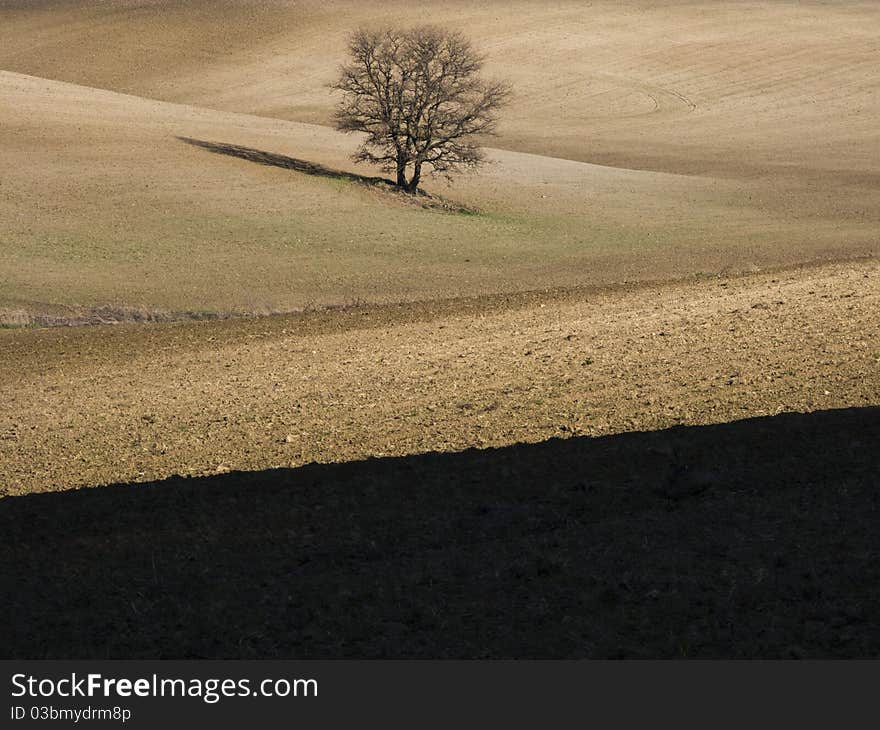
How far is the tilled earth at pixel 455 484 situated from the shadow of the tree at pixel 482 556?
0.08ft

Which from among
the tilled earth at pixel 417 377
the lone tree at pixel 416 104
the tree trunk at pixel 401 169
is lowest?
the tilled earth at pixel 417 377

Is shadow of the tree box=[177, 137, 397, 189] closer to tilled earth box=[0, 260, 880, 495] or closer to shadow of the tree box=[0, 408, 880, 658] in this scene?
tilled earth box=[0, 260, 880, 495]

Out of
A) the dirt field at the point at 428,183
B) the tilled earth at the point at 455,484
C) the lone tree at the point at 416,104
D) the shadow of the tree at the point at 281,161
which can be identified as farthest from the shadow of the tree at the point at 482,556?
the shadow of the tree at the point at 281,161

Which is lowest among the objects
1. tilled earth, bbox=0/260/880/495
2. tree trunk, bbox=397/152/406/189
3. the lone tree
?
tilled earth, bbox=0/260/880/495

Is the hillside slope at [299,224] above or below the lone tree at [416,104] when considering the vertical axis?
below

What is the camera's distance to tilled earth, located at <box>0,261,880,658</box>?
540 cm

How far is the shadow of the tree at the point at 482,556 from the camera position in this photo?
5.22m

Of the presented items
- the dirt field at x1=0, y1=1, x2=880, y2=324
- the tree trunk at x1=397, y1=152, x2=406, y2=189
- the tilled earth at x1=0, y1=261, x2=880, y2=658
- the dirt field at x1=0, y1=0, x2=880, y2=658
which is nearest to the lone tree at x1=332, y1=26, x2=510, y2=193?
the tree trunk at x1=397, y1=152, x2=406, y2=189

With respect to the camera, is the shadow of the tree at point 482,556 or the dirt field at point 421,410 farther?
the dirt field at point 421,410

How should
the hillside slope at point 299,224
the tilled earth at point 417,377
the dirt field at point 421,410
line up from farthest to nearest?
the hillside slope at point 299,224 < the tilled earth at point 417,377 < the dirt field at point 421,410

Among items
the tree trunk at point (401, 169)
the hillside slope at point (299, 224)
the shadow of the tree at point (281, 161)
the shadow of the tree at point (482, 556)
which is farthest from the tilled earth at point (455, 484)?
the shadow of the tree at point (281, 161)

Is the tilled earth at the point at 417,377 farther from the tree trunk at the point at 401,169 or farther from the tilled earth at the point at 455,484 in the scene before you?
the tree trunk at the point at 401,169

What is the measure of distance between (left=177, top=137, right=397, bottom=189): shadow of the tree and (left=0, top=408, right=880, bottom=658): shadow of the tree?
28.5 metres

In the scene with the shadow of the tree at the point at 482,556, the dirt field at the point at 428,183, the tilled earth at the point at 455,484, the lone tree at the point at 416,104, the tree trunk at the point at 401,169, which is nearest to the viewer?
the shadow of the tree at the point at 482,556
